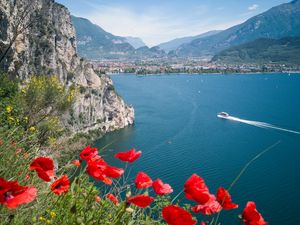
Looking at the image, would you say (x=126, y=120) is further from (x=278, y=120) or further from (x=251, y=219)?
(x=251, y=219)

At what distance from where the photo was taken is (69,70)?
168ft

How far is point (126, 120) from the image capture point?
54.0m

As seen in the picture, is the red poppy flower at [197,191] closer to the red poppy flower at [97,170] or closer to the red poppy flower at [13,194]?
the red poppy flower at [97,170]

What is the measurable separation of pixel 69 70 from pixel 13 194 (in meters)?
52.0

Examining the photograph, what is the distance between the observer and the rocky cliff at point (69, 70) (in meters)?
40.1

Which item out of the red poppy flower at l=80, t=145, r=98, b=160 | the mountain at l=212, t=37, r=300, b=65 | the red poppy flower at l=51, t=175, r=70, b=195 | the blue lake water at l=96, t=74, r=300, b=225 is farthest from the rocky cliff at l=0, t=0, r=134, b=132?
the mountain at l=212, t=37, r=300, b=65

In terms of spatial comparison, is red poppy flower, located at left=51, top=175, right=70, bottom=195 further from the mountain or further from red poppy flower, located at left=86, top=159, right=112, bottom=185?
the mountain

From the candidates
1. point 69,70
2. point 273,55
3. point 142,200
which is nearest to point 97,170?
point 142,200

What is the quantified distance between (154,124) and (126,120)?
6.79m

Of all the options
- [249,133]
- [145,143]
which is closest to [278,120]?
[249,133]

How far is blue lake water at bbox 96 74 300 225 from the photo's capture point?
2555 cm

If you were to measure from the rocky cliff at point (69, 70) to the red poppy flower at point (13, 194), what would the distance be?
3452 cm

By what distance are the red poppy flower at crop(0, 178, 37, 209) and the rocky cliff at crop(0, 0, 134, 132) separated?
34.5 metres

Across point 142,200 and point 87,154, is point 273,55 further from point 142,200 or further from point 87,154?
point 142,200
